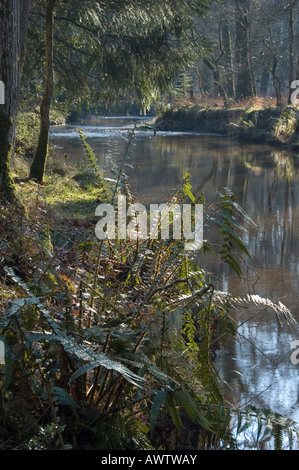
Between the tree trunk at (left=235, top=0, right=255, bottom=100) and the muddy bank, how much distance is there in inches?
106

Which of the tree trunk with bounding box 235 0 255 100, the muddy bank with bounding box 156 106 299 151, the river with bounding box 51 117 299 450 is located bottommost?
the river with bounding box 51 117 299 450

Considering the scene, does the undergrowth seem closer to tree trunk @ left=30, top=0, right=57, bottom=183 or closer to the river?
the river

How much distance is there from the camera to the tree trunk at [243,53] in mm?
31706

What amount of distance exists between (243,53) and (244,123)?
9979 mm

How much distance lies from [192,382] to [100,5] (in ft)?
30.5

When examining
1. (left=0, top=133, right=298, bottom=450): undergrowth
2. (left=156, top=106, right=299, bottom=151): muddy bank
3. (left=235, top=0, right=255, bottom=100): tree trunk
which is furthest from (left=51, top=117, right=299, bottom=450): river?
(left=235, top=0, right=255, bottom=100): tree trunk

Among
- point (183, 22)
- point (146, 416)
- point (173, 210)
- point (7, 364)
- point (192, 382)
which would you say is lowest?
point (146, 416)

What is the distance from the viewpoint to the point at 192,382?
9.13 ft

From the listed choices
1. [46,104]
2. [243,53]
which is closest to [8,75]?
[46,104]

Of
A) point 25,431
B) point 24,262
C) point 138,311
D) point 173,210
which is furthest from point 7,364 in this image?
point 173,210

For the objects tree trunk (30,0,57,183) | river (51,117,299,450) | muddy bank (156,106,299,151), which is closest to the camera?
river (51,117,299,450)

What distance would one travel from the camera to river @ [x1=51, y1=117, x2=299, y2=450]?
4.30 m

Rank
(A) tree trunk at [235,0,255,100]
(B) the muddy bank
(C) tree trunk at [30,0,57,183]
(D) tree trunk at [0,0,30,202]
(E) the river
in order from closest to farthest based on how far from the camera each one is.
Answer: (E) the river, (D) tree trunk at [0,0,30,202], (C) tree trunk at [30,0,57,183], (B) the muddy bank, (A) tree trunk at [235,0,255,100]
